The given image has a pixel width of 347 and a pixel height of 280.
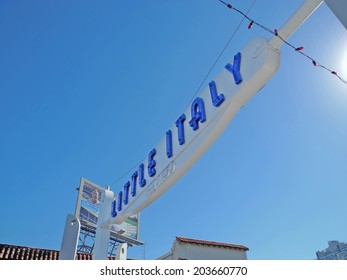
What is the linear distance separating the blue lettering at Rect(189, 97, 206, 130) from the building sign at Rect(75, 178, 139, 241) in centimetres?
1412

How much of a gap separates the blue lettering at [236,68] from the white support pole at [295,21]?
444 millimetres

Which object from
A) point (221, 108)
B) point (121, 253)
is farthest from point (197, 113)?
point (121, 253)

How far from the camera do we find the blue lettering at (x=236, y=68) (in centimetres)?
349

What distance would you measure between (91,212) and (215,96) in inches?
614

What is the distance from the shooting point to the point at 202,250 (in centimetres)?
1069

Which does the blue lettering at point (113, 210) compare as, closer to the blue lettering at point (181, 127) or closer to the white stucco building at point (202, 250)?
the blue lettering at point (181, 127)

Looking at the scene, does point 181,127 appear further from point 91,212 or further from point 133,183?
point 91,212

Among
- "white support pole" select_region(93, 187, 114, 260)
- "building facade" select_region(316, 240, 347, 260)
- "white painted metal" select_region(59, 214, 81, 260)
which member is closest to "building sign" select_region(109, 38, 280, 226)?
"white support pole" select_region(93, 187, 114, 260)

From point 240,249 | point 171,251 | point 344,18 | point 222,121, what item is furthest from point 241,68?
point 240,249

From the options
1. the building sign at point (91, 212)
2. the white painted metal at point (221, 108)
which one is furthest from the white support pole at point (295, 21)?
the building sign at point (91, 212)

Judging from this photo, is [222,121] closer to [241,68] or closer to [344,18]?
[241,68]

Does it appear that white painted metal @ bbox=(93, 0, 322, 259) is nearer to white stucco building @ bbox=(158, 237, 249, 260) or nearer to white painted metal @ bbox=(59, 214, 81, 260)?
white painted metal @ bbox=(59, 214, 81, 260)
